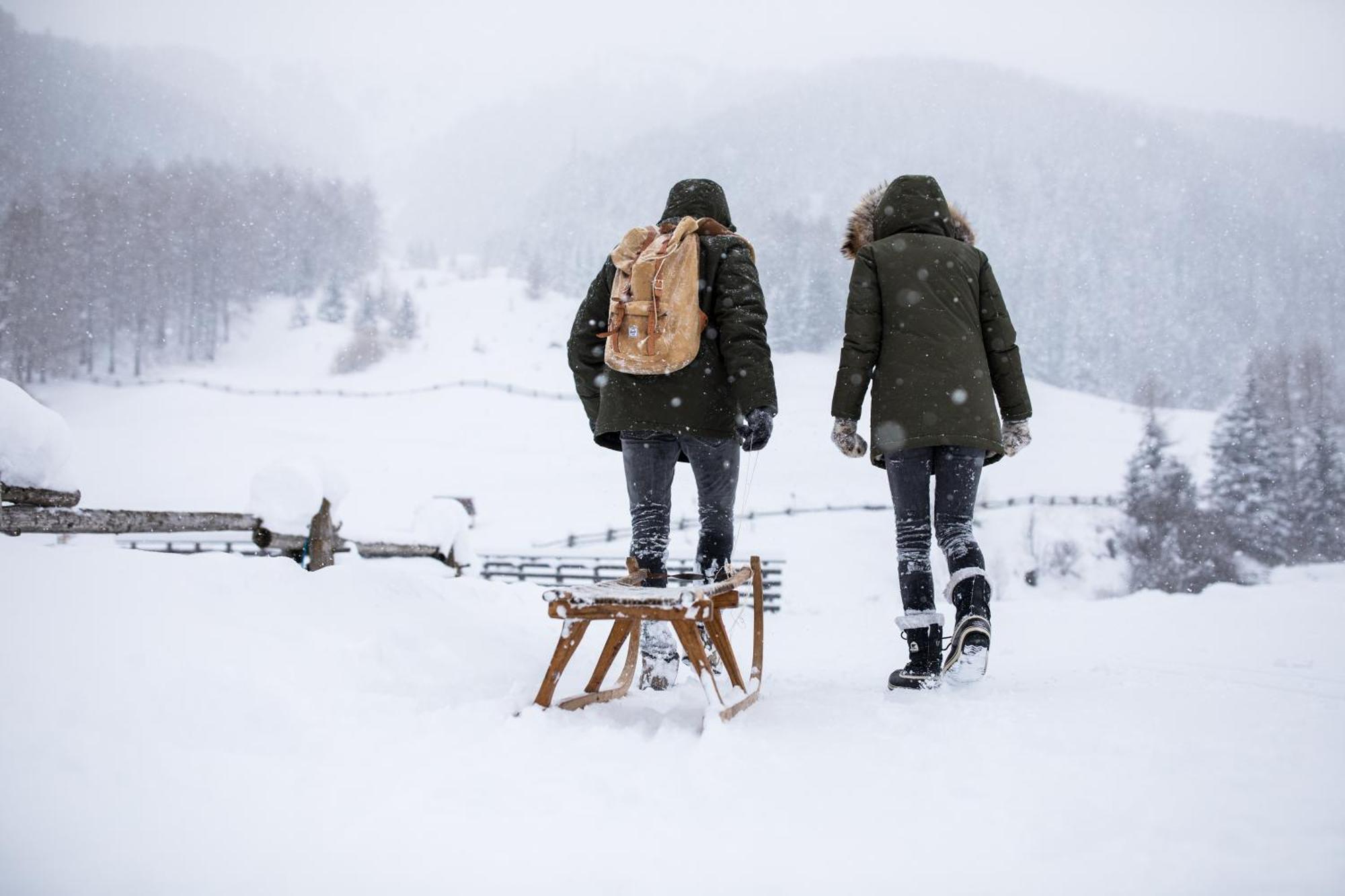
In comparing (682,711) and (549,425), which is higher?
(549,425)

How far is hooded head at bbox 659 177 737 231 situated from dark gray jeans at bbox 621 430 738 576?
1114 mm

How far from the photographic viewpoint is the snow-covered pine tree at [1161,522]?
25172 mm

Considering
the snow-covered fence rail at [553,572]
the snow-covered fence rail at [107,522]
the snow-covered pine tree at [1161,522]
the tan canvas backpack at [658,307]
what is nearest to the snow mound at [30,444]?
the snow-covered fence rail at [107,522]

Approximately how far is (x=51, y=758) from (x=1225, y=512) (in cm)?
3327

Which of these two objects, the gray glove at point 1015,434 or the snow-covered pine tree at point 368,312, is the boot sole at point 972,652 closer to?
the gray glove at point 1015,434

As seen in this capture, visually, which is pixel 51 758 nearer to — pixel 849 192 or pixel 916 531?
pixel 916 531

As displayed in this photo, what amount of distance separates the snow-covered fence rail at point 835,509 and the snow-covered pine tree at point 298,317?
36735 mm

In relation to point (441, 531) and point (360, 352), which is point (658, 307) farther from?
point (360, 352)

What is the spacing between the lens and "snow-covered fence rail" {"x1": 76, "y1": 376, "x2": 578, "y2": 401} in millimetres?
38438

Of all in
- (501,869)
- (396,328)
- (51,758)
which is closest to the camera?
(501,869)

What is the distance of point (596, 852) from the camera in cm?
154

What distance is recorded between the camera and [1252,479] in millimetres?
26969

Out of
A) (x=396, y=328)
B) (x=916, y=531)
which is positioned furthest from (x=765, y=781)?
(x=396, y=328)

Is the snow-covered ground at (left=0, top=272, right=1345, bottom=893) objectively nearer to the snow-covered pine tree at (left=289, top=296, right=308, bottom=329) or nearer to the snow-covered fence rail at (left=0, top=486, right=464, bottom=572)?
the snow-covered fence rail at (left=0, top=486, right=464, bottom=572)
